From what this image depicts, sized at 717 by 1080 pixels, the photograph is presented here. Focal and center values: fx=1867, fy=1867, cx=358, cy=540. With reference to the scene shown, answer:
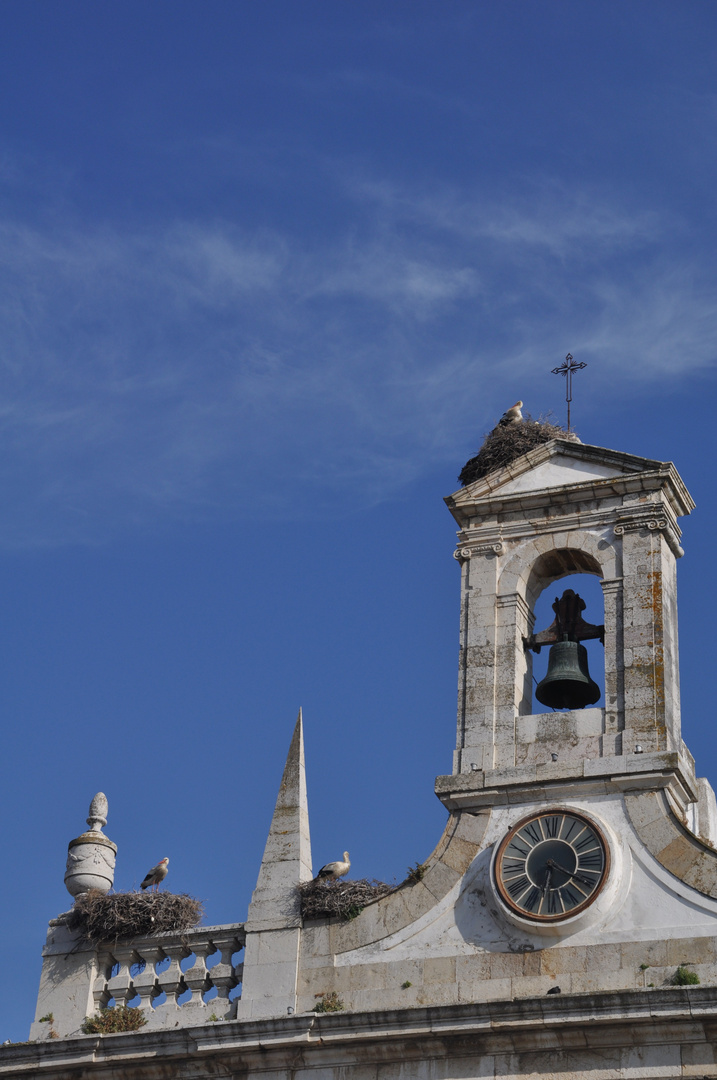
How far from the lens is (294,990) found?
1672cm

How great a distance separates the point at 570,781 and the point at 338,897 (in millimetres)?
2390

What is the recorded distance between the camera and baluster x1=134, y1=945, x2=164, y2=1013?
17344 millimetres

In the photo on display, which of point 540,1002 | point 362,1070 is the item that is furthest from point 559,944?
point 362,1070

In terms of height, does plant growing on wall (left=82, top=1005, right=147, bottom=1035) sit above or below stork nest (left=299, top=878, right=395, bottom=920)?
below

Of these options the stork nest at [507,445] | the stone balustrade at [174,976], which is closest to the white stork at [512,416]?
the stork nest at [507,445]

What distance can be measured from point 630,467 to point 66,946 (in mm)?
7274

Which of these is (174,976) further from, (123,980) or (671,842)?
(671,842)

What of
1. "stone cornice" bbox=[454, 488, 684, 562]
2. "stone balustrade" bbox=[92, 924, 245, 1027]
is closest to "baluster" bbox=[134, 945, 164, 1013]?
"stone balustrade" bbox=[92, 924, 245, 1027]

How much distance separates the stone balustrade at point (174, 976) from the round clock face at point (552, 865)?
8.73 ft

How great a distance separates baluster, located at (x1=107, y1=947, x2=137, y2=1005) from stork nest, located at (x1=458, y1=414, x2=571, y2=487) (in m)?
5.95

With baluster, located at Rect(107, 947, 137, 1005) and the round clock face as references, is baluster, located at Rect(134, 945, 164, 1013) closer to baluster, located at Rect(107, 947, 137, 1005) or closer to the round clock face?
baluster, located at Rect(107, 947, 137, 1005)

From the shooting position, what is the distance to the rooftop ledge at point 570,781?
16.8 meters

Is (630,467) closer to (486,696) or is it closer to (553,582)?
(553,582)

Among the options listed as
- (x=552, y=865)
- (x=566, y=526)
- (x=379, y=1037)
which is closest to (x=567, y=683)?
(x=566, y=526)
